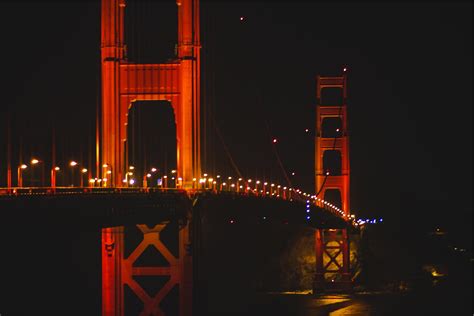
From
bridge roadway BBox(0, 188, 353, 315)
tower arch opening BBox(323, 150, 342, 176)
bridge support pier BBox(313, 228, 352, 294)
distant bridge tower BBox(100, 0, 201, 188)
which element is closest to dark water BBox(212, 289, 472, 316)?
bridge roadway BBox(0, 188, 353, 315)

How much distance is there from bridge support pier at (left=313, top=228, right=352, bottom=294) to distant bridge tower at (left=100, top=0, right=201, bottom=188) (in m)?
17.7

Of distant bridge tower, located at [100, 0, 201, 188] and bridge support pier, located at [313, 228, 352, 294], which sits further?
bridge support pier, located at [313, 228, 352, 294]

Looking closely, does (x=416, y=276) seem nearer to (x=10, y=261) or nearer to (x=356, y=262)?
(x=356, y=262)

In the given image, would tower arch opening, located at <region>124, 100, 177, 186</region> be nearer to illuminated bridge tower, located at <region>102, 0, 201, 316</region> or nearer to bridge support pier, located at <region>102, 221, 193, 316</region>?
illuminated bridge tower, located at <region>102, 0, 201, 316</region>

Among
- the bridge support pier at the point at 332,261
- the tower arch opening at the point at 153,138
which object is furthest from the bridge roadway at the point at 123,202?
the bridge support pier at the point at 332,261

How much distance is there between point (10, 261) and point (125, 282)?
10.9 metres

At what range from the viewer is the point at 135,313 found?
27.6 metres

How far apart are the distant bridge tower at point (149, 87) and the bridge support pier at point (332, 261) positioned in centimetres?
1772

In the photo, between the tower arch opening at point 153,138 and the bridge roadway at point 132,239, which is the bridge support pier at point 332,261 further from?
the tower arch opening at point 153,138

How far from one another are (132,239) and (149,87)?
582 cm

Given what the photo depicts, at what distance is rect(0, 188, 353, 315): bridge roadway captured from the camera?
64.1ft

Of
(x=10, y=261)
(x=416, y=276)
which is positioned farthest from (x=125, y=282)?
(x=416, y=276)

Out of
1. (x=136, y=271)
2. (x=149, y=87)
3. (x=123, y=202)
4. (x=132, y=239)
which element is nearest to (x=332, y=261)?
(x=132, y=239)

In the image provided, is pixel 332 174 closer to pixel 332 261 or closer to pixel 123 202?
pixel 332 261
